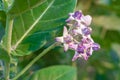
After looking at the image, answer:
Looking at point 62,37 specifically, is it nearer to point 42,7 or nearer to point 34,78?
point 42,7

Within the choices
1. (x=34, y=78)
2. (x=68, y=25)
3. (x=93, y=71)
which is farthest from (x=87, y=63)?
(x=68, y=25)

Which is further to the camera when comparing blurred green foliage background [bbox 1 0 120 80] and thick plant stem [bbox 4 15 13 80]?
blurred green foliage background [bbox 1 0 120 80]

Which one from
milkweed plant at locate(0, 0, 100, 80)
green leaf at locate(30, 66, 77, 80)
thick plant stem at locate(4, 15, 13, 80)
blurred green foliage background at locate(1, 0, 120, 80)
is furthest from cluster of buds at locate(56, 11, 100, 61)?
blurred green foliage background at locate(1, 0, 120, 80)

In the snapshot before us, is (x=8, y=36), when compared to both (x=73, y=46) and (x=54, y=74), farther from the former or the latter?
(x=54, y=74)

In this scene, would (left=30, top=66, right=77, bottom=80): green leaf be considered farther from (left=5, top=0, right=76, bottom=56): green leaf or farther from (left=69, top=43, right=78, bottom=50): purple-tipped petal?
(left=69, top=43, right=78, bottom=50): purple-tipped petal

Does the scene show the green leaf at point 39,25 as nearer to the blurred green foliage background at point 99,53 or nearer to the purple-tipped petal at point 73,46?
the purple-tipped petal at point 73,46

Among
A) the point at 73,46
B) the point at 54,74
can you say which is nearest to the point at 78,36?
the point at 73,46

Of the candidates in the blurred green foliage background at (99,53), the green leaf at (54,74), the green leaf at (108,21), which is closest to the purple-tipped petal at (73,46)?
the green leaf at (54,74)
